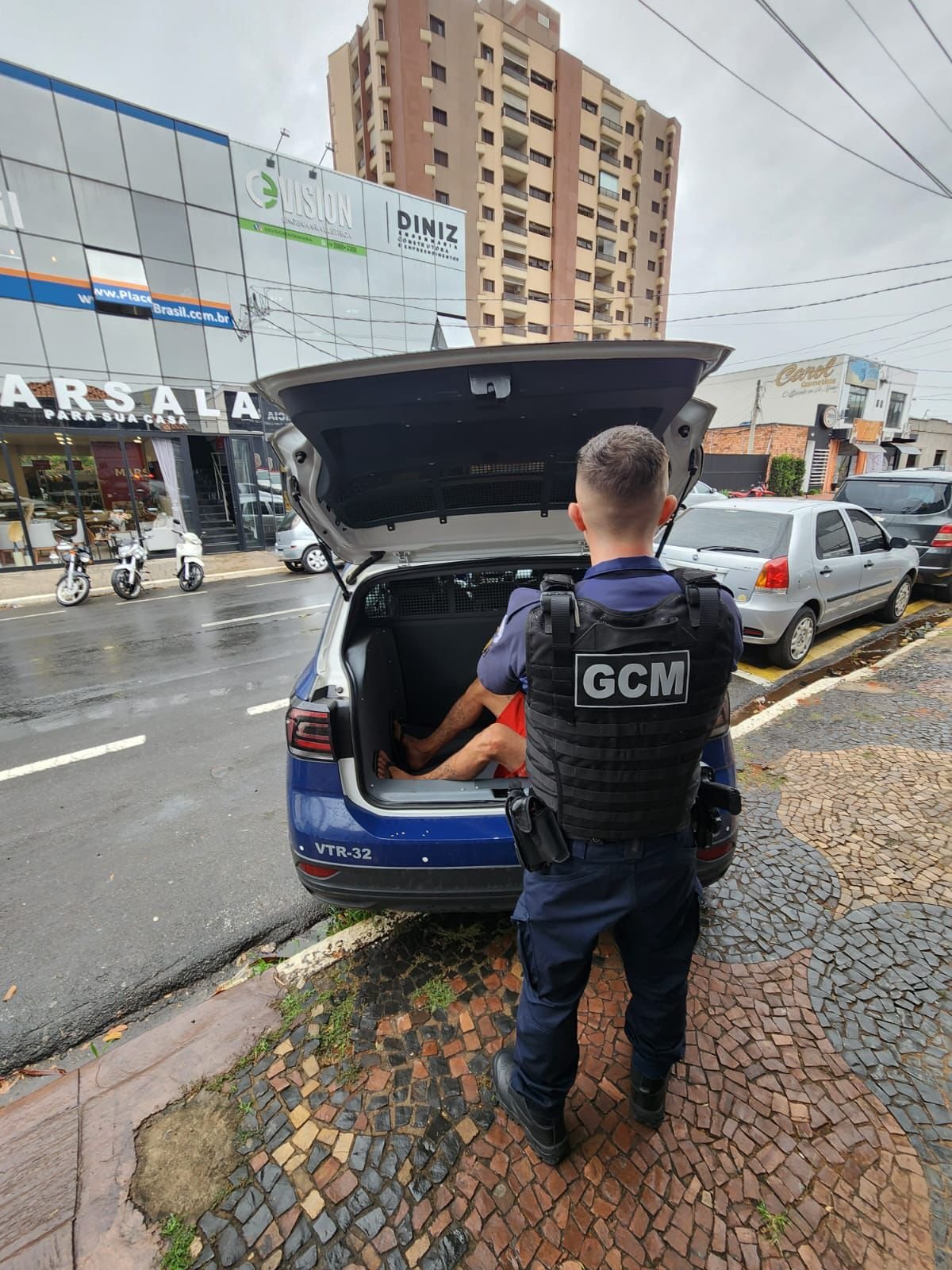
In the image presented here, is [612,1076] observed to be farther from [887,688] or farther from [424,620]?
[887,688]

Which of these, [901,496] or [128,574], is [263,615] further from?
[901,496]

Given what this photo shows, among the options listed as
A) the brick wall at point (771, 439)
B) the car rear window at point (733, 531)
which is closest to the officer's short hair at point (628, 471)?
the car rear window at point (733, 531)

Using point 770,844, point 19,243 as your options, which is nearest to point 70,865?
point 770,844

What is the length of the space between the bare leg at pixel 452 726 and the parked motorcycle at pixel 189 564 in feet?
32.8

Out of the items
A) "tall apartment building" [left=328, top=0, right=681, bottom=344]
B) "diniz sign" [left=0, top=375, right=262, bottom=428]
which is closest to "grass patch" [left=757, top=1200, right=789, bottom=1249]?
"diniz sign" [left=0, top=375, right=262, bottom=428]

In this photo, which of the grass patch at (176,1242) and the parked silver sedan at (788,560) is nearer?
the grass patch at (176,1242)

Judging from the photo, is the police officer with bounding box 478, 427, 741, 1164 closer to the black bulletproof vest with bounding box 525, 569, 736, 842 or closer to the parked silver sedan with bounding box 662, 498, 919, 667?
the black bulletproof vest with bounding box 525, 569, 736, 842

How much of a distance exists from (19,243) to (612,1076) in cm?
1955

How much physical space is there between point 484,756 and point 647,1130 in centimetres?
130

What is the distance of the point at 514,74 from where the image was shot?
3541 cm

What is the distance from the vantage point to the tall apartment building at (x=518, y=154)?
1226 inches

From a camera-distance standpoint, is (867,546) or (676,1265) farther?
(867,546)

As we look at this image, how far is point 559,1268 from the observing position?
4.39 ft

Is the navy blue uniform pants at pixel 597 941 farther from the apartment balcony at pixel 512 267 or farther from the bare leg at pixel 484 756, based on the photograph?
the apartment balcony at pixel 512 267
